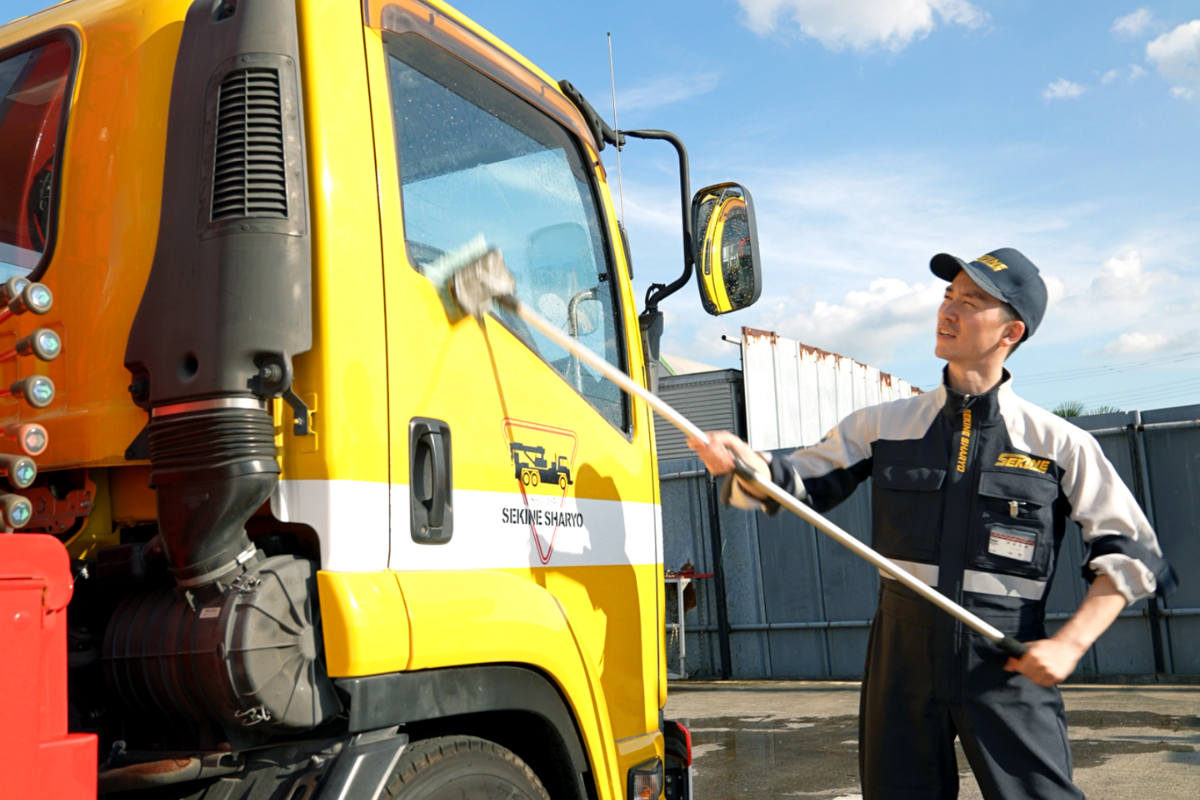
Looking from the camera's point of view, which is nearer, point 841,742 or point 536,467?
point 536,467

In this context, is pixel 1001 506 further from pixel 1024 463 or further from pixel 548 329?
pixel 548 329

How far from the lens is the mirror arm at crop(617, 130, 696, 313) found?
323 centimetres

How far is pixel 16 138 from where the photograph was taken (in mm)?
2305

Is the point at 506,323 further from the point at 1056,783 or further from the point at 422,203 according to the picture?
the point at 1056,783

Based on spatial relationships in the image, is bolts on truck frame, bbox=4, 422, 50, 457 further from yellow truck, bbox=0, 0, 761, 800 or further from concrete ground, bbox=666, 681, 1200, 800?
concrete ground, bbox=666, 681, 1200, 800

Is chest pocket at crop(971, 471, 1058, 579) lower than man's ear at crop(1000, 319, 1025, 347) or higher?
lower

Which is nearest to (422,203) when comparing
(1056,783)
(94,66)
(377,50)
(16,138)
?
(377,50)

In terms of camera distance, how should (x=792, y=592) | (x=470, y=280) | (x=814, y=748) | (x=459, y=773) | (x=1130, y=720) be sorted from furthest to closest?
(x=792, y=592) < (x=1130, y=720) < (x=814, y=748) < (x=470, y=280) < (x=459, y=773)

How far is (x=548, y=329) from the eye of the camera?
2447 millimetres

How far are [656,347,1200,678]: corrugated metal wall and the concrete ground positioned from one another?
409 mm

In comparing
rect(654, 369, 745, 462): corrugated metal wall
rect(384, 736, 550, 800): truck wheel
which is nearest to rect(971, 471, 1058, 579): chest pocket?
rect(384, 736, 550, 800): truck wheel

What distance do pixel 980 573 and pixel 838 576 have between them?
715cm

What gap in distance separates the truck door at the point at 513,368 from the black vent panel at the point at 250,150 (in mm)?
251

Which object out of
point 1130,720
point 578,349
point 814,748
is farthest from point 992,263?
point 1130,720
